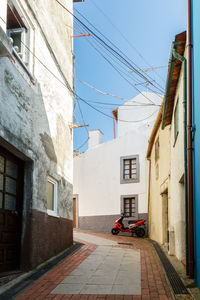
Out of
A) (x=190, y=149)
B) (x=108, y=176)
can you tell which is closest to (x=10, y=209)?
(x=190, y=149)

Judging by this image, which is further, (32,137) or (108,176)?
(108,176)

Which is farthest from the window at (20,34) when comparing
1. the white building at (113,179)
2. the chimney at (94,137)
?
the chimney at (94,137)

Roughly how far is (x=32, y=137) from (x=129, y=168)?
12.2m

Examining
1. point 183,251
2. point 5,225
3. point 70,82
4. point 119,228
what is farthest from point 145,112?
point 5,225

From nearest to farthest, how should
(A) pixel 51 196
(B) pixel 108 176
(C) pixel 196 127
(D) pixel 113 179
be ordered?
(C) pixel 196 127 → (A) pixel 51 196 → (D) pixel 113 179 → (B) pixel 108 176

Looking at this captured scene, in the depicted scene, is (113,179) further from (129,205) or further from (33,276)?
(33,276)

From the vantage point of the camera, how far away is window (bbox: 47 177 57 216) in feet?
31.5

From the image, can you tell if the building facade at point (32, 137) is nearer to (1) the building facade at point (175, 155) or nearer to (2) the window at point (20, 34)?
(2) the window at point (20, 34)

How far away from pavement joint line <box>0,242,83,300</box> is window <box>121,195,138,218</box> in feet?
30.4

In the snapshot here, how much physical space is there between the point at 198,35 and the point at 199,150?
1.96m

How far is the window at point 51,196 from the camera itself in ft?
31.5

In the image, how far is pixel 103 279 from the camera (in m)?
7.12

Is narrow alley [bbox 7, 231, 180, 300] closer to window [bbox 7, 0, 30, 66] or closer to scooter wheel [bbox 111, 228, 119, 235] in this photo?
window [bbox 7, 0, 30, 66]

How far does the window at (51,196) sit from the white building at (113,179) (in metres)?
9.61
